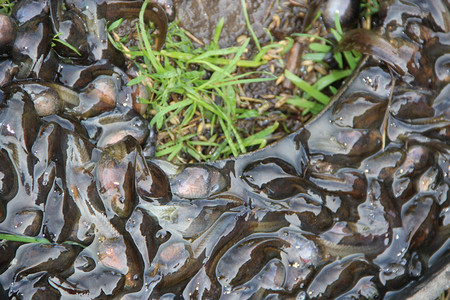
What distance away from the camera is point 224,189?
10.2 feet

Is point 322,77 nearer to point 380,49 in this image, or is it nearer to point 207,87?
point 380,49

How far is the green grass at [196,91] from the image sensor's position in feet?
11.4

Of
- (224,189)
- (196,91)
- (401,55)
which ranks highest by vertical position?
(401,55)

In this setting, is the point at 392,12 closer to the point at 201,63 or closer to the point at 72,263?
the point at 201,63

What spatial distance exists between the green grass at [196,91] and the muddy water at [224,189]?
259 mm

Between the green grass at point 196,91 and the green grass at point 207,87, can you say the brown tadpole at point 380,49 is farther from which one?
the green grass at point 196,91

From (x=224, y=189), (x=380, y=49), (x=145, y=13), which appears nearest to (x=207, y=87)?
(x=145, y=13)

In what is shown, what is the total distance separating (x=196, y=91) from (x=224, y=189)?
2.78ft

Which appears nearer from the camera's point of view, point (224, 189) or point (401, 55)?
point (224, 189)

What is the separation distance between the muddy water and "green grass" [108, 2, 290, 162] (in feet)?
0.85

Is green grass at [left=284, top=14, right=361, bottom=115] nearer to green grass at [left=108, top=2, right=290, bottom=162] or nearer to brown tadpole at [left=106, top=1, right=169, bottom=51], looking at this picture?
green grass at [left=108, top=2, right=290, bottom=162]

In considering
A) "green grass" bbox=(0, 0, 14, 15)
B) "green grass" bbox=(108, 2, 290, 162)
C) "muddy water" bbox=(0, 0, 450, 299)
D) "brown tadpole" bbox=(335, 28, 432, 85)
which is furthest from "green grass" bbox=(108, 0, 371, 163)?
"green grass" bbox=(0, 0, 14, 15)

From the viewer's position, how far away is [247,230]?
3.02 m

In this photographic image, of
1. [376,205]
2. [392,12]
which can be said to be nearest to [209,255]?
[376,205]
